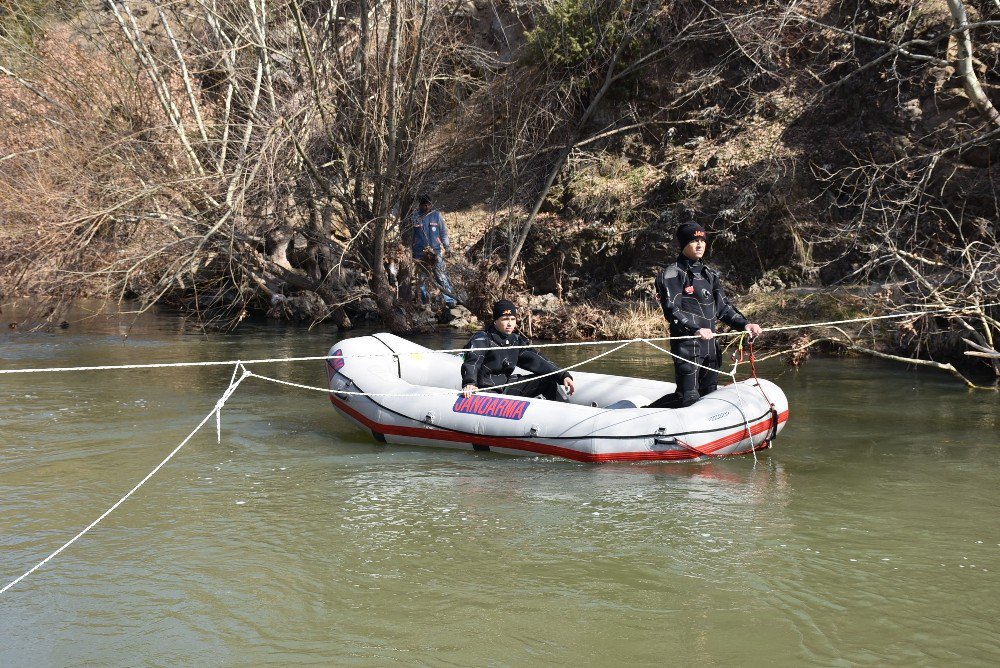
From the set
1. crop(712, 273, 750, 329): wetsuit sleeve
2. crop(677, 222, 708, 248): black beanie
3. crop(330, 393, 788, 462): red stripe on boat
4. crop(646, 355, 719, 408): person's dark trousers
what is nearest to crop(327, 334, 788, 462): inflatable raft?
crop(330, 393, 788, 462): red stripe on boat

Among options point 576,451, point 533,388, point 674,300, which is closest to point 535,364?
point 533,388

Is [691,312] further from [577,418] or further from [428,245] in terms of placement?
[428,245]

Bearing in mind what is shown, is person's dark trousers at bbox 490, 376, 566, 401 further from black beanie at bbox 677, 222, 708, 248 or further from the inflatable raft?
black beanie at bbox 677, 222, 708, 248

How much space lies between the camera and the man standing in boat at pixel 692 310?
7492 millimetres

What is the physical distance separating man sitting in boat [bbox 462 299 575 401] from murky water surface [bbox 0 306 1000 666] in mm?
673

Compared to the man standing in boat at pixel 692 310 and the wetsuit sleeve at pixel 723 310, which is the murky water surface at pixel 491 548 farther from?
the wetsuit sleeve at pixel 723 310

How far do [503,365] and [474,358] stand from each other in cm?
31

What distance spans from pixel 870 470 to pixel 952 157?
8852 millimetres

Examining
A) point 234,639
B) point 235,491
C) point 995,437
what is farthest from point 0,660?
point 995,437

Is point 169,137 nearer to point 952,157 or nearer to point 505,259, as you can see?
point 505,259

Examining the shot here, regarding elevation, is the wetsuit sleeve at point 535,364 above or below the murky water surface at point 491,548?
above

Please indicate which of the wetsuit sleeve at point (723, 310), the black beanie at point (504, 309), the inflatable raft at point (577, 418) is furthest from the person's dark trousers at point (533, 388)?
the wetsuit sleeve at point (723, 310)

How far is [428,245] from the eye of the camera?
1639 cm

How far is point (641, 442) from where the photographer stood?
24.9 ft
